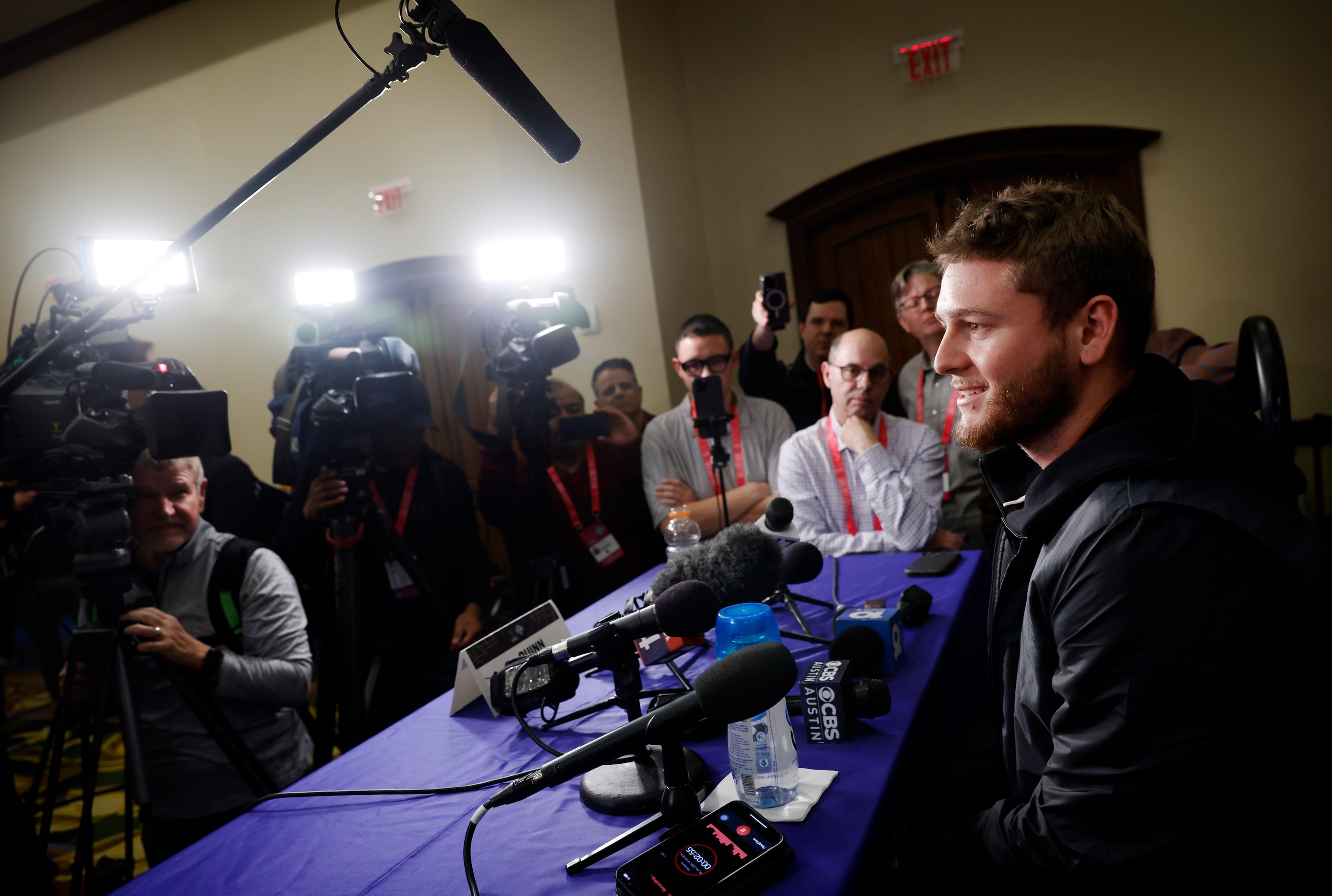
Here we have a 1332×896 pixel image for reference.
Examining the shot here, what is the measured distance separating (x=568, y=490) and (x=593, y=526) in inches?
6.5

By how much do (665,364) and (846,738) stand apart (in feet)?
10.2

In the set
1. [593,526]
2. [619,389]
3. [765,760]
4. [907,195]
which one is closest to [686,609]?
[765,760]

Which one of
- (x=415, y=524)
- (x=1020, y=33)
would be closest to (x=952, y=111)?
(x=1020, y=33)

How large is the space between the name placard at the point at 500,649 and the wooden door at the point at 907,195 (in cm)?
320

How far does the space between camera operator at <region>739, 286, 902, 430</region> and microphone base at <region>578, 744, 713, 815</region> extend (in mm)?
2382

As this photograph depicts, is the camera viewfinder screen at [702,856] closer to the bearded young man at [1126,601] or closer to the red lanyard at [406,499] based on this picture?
the bearded young man at [1126,601]

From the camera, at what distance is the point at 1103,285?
106 centimetres

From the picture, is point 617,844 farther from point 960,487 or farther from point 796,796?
point 960,487

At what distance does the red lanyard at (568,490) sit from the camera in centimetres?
289

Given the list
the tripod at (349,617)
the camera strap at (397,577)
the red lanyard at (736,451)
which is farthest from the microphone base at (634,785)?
the red lanyard at (736,451)

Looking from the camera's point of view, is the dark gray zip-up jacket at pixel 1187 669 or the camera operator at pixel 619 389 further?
the camera operator at pixel 619 389

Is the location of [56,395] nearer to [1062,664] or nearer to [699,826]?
[699,826]

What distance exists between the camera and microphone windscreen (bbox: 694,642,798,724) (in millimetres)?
764

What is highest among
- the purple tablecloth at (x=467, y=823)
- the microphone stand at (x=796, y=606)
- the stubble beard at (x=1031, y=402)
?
the stubble beard at (x=1031, y=402)
